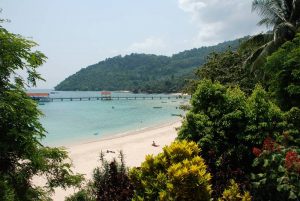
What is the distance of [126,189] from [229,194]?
2054 mm

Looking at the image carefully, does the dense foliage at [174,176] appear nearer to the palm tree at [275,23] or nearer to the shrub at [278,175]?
the shrub at [278,175]

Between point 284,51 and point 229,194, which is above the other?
point 284,51

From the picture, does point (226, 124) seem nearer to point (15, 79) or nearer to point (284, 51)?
point (15, 79)

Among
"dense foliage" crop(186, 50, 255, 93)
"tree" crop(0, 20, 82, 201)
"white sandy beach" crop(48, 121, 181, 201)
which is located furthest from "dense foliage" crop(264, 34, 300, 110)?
"white sandy beach" crop(48, 121, 181, 201)

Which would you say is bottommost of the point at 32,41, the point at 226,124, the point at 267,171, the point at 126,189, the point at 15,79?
the point at 126,189

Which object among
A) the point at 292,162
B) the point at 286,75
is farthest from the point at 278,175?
the point at 286,75

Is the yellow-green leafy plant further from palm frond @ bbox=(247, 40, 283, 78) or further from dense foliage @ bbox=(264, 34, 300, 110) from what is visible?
palm frond @ bbox=(247, 40, 283, 78)

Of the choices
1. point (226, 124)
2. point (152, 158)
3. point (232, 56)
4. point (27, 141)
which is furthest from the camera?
point (232, 56)

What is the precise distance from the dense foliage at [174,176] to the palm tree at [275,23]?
12553mm

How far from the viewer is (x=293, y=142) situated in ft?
29.8

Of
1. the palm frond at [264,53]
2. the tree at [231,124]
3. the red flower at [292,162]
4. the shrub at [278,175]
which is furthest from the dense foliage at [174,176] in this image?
the palm frond at [264,53]

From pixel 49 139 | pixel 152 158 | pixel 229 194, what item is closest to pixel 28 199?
pixel 152 158

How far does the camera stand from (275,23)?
750 inches

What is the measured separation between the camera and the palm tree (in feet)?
57.3
